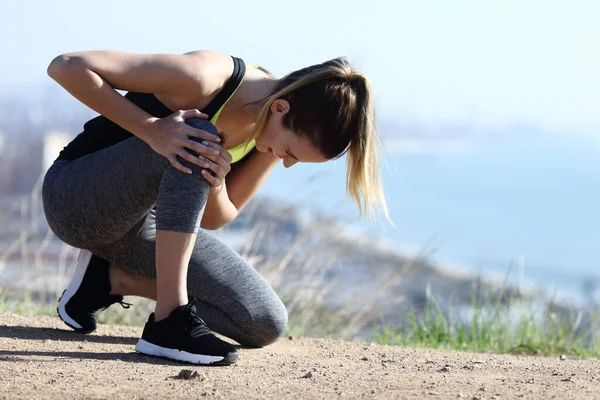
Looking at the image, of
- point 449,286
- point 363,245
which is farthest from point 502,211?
point 363,245

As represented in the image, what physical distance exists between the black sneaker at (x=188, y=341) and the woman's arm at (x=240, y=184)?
0.58 m

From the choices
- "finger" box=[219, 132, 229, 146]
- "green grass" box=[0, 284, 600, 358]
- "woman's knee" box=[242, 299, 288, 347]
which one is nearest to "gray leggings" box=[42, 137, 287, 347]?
"woman's knee" box=[242, 299, 288, 347]

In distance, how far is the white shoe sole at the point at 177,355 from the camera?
9.04ft

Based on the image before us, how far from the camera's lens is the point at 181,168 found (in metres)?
2.70

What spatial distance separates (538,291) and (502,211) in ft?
58.3

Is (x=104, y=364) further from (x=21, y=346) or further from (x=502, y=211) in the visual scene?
(x=502, y=211)

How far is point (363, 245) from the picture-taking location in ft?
25.8

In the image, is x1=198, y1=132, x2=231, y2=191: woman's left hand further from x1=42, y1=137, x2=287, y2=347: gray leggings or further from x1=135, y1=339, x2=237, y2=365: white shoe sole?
x1=135, y1=339, x2=237, y2=365: white shoe sole

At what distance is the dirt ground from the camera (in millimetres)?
2332

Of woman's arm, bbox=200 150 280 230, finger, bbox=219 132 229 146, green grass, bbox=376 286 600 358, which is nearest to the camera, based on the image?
finger, bbox=219 132 229 146

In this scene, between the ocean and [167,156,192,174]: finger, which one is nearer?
[167,156,192,174]: finger

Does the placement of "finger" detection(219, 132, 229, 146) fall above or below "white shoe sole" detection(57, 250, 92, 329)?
above

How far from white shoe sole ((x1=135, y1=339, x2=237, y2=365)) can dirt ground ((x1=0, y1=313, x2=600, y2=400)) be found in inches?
1.1

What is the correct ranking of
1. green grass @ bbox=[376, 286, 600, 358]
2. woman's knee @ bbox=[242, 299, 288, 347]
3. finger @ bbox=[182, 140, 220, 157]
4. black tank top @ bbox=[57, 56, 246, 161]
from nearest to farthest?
finger @ bbox=[182, 140, 220, 157], black tank top @ bbox=[57, 56, 246, 161], woman's knee @ bbox=[242, 299, 288, 347], green grass @ bbox=[376, 286, 600, 358]
